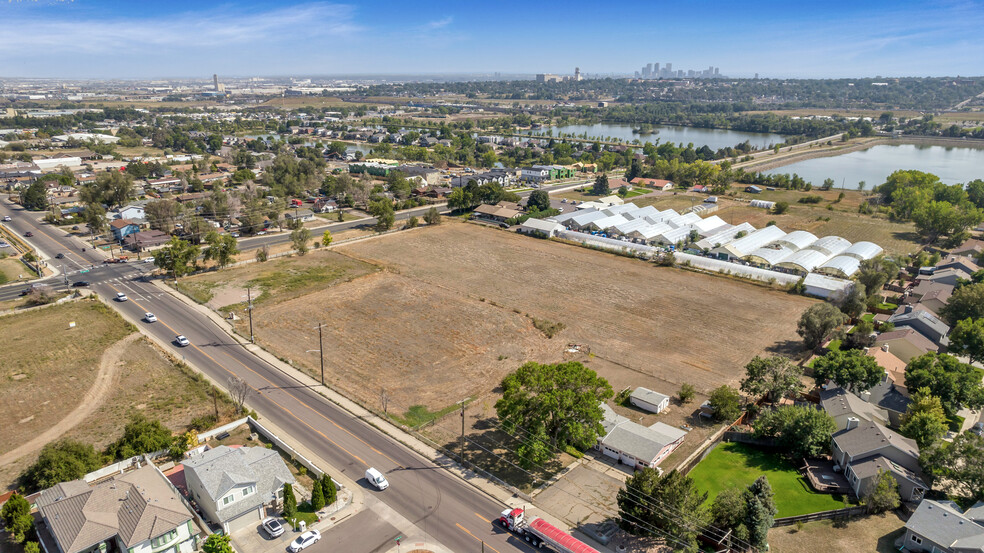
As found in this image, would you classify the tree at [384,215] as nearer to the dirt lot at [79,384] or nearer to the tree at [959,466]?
the dirt lot at [79,384]

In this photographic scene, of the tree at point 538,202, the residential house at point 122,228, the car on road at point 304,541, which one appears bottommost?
the car on road at point 304,541

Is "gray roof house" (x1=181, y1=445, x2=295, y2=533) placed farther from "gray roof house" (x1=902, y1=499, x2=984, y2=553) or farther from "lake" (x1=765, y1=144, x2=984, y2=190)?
"lake" (x1=765, y1=144, x2=984, y2=190)

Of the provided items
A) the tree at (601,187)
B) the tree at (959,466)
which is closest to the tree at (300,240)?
the tree at (601,187)

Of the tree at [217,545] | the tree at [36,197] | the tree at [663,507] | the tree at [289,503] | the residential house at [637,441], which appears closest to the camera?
the tree at [217,545]

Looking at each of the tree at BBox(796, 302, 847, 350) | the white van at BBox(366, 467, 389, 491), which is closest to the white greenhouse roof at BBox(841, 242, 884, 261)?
the tree at BBox(796, 302, 847, 350)

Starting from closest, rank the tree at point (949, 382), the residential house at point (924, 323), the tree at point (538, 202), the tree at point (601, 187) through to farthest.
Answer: the tree at point (949, 382), the residential house at point (924, 323), the tree at point (538, 202), the tree at point (601, 187)

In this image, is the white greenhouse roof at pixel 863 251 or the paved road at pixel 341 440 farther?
the white greenhouse roof at pixel 863 251
